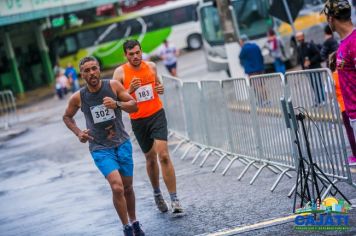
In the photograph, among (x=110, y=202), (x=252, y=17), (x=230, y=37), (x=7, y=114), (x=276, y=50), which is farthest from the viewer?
(x=7, y=114)

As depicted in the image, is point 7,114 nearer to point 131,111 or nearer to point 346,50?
point 131,111

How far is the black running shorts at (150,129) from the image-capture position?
9367 millimetres

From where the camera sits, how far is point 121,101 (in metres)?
8.24

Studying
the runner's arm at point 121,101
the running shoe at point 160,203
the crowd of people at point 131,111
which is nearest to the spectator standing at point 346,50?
the crowd of people at point 131,111

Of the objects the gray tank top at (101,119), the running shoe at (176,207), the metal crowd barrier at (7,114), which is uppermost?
the gray tank top at (101,119)

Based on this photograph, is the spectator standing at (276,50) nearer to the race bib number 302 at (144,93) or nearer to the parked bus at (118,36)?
the race bib number 302 at (144,93)

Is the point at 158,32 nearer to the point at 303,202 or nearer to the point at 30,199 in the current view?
the point at 30,199

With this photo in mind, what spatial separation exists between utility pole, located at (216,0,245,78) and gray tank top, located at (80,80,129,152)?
14.3 metres

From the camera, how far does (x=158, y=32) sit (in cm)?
5016

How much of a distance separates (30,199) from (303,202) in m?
5.26

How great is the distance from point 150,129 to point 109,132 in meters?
1.35

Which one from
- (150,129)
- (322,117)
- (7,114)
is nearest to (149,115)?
(150,129)

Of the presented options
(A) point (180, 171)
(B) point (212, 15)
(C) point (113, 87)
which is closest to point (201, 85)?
(A) point (180, 171)

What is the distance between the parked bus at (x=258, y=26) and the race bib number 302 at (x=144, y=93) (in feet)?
51.3
